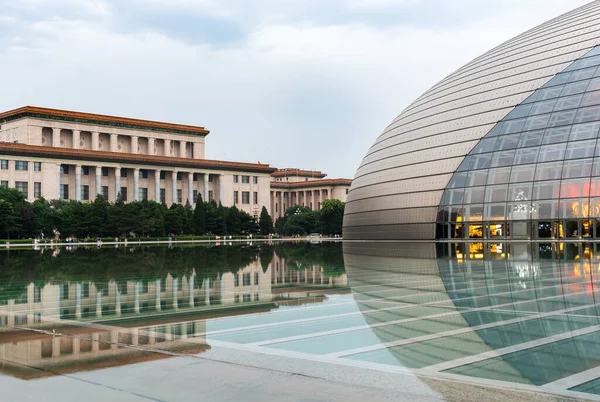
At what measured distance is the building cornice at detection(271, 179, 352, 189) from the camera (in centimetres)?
16175

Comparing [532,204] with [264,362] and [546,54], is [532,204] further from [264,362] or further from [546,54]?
[264,362]

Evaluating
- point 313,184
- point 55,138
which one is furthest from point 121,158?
point 313,184

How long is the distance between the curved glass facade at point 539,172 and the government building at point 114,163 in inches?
2700

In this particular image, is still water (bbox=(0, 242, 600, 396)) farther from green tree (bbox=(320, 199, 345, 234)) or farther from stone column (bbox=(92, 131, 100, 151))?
green tree (bbox=(320, 199, 345, 234))

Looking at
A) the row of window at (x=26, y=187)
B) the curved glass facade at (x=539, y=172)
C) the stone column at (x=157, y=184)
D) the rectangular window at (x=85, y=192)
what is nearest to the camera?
the curved glass facade at (x=539, y=172)

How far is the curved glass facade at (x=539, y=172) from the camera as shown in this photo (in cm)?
4112

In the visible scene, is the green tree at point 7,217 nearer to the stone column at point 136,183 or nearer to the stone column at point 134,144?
the stone column at point 136,183

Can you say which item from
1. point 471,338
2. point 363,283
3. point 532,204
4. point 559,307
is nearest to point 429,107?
point 532,204

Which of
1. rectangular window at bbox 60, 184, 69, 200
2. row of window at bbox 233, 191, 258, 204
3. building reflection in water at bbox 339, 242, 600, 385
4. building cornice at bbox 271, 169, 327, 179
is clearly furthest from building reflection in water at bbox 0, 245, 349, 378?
building cornice at bbox 271, 169, 327, 179

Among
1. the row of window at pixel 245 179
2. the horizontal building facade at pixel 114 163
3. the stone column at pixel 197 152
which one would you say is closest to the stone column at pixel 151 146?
the horizontal building facade at pixel 114 163

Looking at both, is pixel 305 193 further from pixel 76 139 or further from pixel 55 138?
pixel 55 138

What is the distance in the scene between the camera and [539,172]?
4253 cm

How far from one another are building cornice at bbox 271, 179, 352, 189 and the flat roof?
142ft

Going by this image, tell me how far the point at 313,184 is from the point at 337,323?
509 feet
